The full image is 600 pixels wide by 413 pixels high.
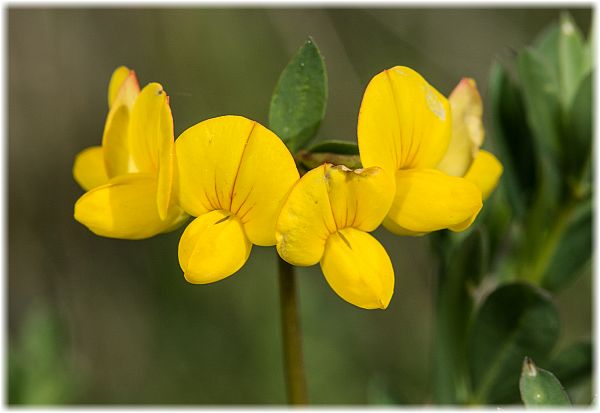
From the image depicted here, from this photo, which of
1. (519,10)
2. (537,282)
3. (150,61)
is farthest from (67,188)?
(537,282)

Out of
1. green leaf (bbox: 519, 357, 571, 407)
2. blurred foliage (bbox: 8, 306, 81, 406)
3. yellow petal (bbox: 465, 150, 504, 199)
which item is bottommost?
blurred foliage (bbox: 8, 306, 81, 406)

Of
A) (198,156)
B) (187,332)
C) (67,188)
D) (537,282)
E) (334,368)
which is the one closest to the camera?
(198,156)

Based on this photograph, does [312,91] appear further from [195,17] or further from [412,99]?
[195,17]

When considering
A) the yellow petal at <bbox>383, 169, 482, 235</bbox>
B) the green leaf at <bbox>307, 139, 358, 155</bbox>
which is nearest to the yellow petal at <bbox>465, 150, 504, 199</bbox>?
the yellow petal at <bbox>383, 169, 482, 235</bbox>

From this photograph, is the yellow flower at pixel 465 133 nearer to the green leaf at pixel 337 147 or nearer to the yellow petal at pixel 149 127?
the green leaf at pixel 337 147

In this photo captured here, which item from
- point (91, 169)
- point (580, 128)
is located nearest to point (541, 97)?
point (580, 128)

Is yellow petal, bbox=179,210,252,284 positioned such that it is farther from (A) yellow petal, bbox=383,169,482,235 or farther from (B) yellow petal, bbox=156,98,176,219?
(A) yellow petal, bbox=383,169,482,235

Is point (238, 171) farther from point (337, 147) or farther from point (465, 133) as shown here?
point (465, 133)
